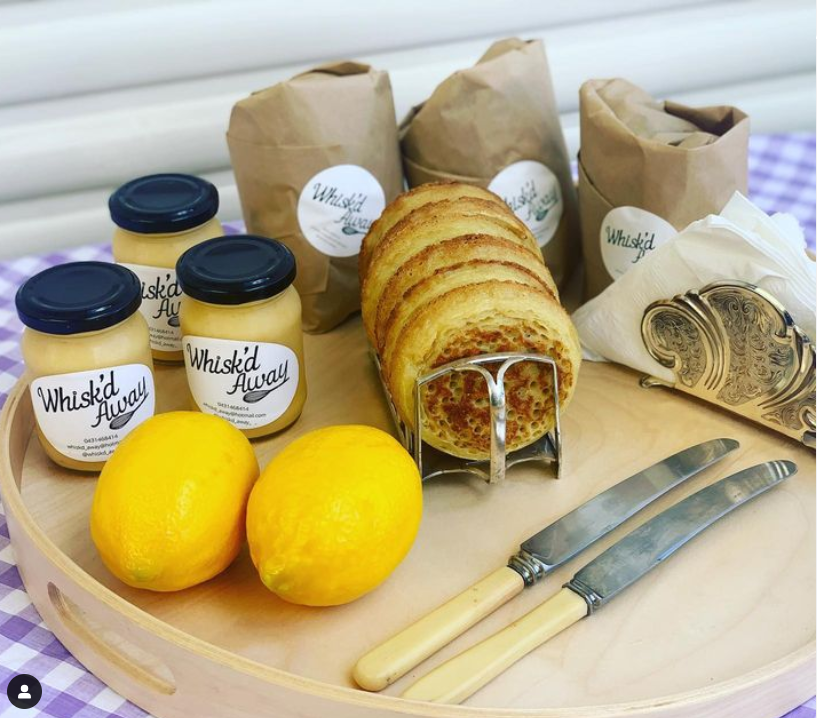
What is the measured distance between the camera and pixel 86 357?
893 mm

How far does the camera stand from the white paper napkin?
959 millimetres

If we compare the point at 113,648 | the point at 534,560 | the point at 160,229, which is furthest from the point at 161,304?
the point at 534,560

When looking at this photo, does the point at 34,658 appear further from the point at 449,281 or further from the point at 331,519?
the point at 449,281

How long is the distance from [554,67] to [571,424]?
33.0 inches

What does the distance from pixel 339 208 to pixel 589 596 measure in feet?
1.87

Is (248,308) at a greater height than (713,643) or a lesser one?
greater

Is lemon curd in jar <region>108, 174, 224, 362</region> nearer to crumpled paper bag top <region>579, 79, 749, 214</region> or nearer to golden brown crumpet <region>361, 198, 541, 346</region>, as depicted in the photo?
golden brown crumpet <region>361, 198, 541, 346</region>

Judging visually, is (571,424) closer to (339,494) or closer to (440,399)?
(440,399)

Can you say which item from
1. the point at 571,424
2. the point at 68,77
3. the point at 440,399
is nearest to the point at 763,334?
the point at 571,424

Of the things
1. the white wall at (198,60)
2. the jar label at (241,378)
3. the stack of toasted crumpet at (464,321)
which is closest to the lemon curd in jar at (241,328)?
the jar label at (241,378)

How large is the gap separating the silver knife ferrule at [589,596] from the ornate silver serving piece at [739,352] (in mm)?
323

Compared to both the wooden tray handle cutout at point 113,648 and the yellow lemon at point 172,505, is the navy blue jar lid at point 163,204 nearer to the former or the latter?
the yellow lemon at point 172,505

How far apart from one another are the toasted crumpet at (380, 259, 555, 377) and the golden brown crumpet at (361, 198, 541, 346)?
0.06 meters

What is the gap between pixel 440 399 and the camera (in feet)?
3.05
